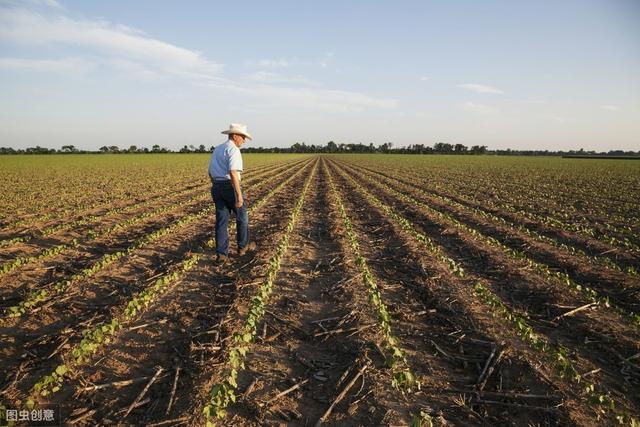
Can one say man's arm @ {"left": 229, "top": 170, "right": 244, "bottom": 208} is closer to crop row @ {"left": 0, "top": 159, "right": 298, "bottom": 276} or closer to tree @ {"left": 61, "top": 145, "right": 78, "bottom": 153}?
crop row @ {"left": 0, "top": 159, "right": 298, "bottom": 276}

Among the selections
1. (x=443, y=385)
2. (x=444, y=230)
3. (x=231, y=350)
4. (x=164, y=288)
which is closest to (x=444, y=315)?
(x=443, y=385)

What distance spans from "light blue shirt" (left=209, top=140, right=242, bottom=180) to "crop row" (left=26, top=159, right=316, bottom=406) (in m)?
1.90

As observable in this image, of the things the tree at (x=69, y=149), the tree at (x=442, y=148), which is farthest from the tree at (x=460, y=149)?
the tree at (x=69, y=149)

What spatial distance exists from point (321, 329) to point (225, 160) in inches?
156

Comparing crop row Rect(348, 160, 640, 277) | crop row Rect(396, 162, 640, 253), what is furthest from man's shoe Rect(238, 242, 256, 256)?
crop row Rect(396, 162, 640, 253)

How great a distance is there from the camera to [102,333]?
14.2 feet

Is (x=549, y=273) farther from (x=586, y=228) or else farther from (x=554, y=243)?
(x=586, y=228)

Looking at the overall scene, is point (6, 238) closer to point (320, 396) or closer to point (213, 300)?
point (213, 300)

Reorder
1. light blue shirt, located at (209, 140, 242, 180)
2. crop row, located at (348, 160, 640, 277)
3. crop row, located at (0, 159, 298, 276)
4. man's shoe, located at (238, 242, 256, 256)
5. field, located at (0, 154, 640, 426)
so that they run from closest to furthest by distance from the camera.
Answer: field, located at (0, 154, 640, 426) < crop row, located at (0, 159, 298, 276) < light blue shirt, located at (209, 140, 242, 180) < crop row, located at (348, 160, 640, 277) < man's shoe, located at (238, 242, 256, 256)

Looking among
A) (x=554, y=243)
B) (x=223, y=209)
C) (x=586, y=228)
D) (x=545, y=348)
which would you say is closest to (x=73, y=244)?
(x=223, y=209)

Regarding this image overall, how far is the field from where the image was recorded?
11.0ft

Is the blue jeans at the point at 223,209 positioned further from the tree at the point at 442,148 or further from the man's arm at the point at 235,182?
the tree at the point at 442,148

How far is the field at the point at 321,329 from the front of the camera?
11.0 feet

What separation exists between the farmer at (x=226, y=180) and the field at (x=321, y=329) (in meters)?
0.64
